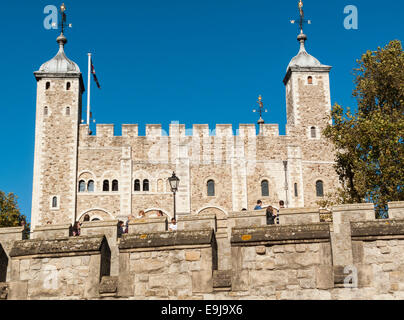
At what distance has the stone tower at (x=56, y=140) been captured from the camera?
130ft

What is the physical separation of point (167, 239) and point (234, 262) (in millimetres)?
1064

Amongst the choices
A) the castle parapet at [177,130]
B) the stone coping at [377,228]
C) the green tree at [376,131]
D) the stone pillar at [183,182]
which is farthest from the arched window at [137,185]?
the stone coping at [377,228]

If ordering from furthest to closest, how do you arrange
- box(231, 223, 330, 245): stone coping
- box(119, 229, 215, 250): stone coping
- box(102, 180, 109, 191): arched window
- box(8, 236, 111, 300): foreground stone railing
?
box(102, 180, 109, 191): arched window, box(8, 236, 111, 300): foreground stone railing, box(119, 229, 215, 250): stone coping, box(231, 223, 330, 245): stone coping

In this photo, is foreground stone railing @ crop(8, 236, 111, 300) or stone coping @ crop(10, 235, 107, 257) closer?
foreground stone railing @ crop(8, 236, 111, 300)

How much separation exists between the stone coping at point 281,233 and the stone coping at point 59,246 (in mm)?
2105

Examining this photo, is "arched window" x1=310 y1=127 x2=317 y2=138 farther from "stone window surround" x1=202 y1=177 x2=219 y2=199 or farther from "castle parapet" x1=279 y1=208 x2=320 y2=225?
"castle parapet" x1=279 y1=208 x2=320 y2=225

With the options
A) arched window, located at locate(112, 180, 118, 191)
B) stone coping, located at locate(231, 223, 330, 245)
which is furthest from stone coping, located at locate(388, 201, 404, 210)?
arched window, located at locate(112, 180, 118, 191)

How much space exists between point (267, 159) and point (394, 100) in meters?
14.6

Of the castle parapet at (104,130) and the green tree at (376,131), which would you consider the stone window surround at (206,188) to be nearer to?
the castle parapet at (104,130)

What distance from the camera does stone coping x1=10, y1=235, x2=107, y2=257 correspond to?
888cm

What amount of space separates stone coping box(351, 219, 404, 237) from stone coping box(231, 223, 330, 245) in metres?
0.39
